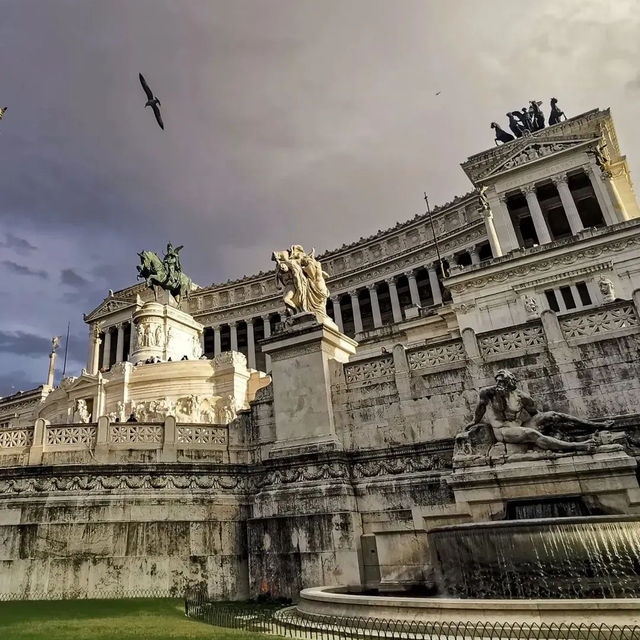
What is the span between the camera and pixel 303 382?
628 inches

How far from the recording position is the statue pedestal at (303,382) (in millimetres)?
15094

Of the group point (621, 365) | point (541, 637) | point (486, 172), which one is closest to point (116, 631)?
point (541, 637)

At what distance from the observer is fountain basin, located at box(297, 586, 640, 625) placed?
21.6 feet

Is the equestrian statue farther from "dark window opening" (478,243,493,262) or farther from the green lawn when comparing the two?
the green lawn

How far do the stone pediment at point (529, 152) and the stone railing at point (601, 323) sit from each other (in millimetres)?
46448

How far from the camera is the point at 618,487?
1058 cm

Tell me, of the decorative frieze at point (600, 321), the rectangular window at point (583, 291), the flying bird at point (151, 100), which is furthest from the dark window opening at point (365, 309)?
the decorative frieze at point (600, 321)

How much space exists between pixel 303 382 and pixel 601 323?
865cm

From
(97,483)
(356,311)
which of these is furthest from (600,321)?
(356,311)

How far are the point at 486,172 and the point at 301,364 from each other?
158 feet

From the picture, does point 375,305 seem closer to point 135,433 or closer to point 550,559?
point 135,433

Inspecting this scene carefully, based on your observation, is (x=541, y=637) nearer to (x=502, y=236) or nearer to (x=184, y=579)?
(x=184, y=579)

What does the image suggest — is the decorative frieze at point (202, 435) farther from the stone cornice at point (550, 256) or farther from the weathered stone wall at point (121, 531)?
the stone cornice at point (550, 256)

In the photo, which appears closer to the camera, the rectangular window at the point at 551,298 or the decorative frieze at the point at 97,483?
the decorative frieze at the point at 97,483
